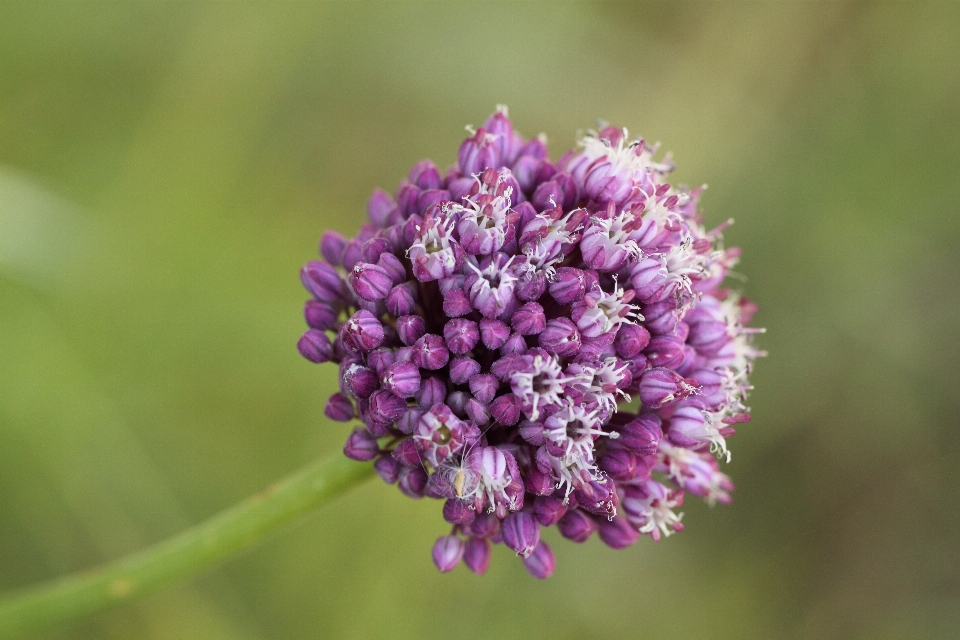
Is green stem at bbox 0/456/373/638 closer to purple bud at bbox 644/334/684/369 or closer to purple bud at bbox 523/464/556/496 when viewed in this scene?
purple bud at bbox 523/464/556/496

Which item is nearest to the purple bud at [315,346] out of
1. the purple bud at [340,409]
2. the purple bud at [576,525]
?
the purple bud at [340,409]

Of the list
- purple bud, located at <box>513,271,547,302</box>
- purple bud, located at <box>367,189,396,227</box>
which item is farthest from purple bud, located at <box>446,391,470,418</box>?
purple bud, located at <box>367,189,396,227</box>

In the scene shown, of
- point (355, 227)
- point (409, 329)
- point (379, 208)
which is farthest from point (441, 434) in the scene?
point (355, 227)

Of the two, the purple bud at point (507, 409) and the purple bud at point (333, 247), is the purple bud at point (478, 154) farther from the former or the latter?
the purple bud at point (507, 409)

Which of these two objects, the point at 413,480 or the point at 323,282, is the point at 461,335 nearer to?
the point at 413,480

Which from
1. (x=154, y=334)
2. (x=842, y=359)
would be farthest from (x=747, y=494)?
(x=154, y=334)

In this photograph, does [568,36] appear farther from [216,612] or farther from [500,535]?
[216,612]
